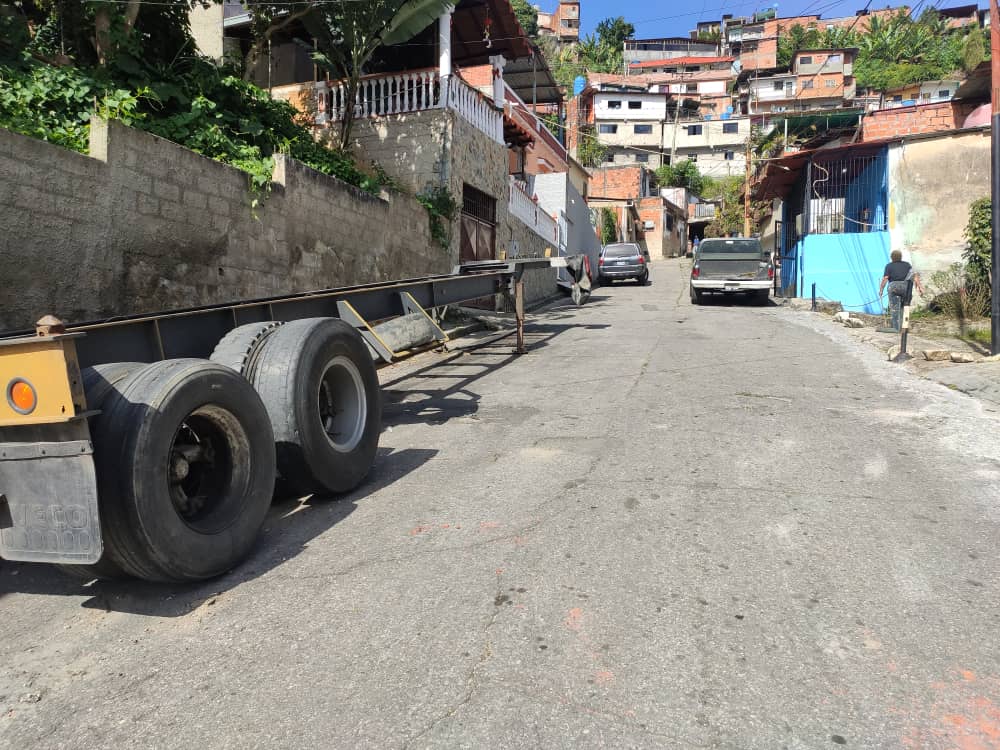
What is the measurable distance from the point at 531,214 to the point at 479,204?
5.40m

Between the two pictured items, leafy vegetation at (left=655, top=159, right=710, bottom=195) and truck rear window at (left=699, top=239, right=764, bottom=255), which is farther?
leafy vegetation at (left=655, top=159, right=710, bottom=195)

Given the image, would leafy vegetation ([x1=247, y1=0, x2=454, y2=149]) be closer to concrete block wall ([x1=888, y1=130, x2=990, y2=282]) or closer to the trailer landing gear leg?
the trailer landing gear leg

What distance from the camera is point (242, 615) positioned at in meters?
2.92

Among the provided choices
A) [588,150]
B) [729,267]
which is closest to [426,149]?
[729,267]

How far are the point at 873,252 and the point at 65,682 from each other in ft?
66.3

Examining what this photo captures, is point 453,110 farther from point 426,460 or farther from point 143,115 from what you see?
point 426,460

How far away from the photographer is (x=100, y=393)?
288 cm

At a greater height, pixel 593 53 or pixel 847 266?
pixel 593 53

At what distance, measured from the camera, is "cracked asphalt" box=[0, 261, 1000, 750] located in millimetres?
2172

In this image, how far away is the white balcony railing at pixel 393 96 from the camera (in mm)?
14438

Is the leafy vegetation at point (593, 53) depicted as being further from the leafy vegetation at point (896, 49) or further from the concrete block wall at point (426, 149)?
the concrete block wall at point (426, 149)

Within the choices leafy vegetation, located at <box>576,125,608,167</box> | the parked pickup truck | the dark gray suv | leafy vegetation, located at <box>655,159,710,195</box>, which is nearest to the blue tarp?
the parked pickup truck

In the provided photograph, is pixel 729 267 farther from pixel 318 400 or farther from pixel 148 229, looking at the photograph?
pixel 318 400

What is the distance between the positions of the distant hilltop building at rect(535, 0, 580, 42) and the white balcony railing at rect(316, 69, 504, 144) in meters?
87.1
